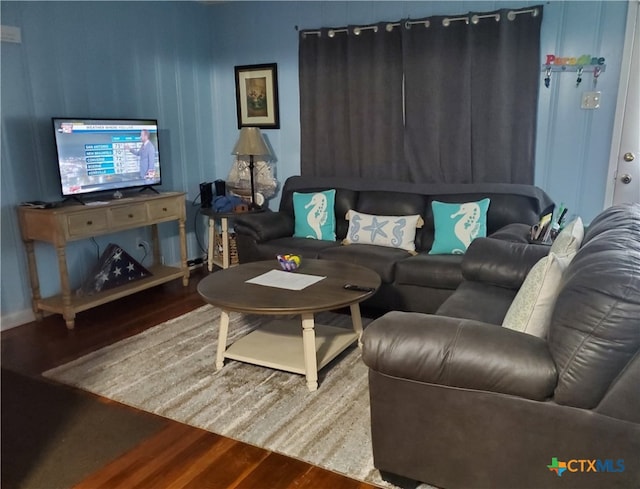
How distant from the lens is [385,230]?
12.4 ft

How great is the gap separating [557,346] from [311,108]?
11.4ft

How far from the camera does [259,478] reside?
6.43 ft

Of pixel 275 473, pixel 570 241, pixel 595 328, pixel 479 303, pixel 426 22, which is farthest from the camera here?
pixel 426 22

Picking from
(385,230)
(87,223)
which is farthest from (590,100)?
(87,223)

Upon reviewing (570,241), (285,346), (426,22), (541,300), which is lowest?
(285,346)

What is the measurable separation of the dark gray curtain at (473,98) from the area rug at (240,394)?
1.82m

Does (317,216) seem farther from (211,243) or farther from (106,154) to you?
(106,154)

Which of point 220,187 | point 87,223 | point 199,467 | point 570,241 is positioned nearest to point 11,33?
point 87,223

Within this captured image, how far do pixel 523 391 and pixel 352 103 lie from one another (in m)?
3.22

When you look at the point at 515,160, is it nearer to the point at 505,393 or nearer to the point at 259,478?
the point at 505,393

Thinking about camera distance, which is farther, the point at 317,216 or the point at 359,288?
the point at 317,216

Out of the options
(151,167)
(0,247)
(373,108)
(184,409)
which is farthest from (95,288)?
(373,108)

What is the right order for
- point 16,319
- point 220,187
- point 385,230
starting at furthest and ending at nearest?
point 220,187
point 385,230
point 16,319

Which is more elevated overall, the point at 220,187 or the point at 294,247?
the point at 220,187
